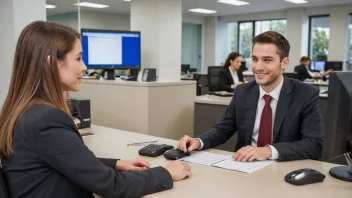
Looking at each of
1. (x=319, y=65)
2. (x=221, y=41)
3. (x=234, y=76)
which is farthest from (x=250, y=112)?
(x=221, y=41)

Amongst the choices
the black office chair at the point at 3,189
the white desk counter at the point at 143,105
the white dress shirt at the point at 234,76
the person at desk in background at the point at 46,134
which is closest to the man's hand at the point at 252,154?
the person at desk in background at the point at 46,134

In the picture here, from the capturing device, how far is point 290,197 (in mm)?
1173

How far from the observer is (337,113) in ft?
4.39

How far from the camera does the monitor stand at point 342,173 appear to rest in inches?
54.4

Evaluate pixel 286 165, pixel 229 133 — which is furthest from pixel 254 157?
pixel 229 133

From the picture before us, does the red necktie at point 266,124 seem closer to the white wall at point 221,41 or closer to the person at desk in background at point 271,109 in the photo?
the person at desk in background at point 271,109

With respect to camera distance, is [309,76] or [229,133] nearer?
[229,133]

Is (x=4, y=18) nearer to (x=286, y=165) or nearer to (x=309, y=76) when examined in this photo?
(x=286, y=165)

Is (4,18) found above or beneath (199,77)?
above

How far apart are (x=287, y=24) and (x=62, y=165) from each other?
1040 centimetres

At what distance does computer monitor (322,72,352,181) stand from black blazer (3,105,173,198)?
784 mm

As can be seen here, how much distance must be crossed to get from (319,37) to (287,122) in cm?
954

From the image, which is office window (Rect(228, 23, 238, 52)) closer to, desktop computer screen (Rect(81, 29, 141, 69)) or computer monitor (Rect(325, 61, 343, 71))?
computer monitor (Rect(325, 61, 343, 71))

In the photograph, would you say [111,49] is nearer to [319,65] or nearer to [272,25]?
[319,65]
